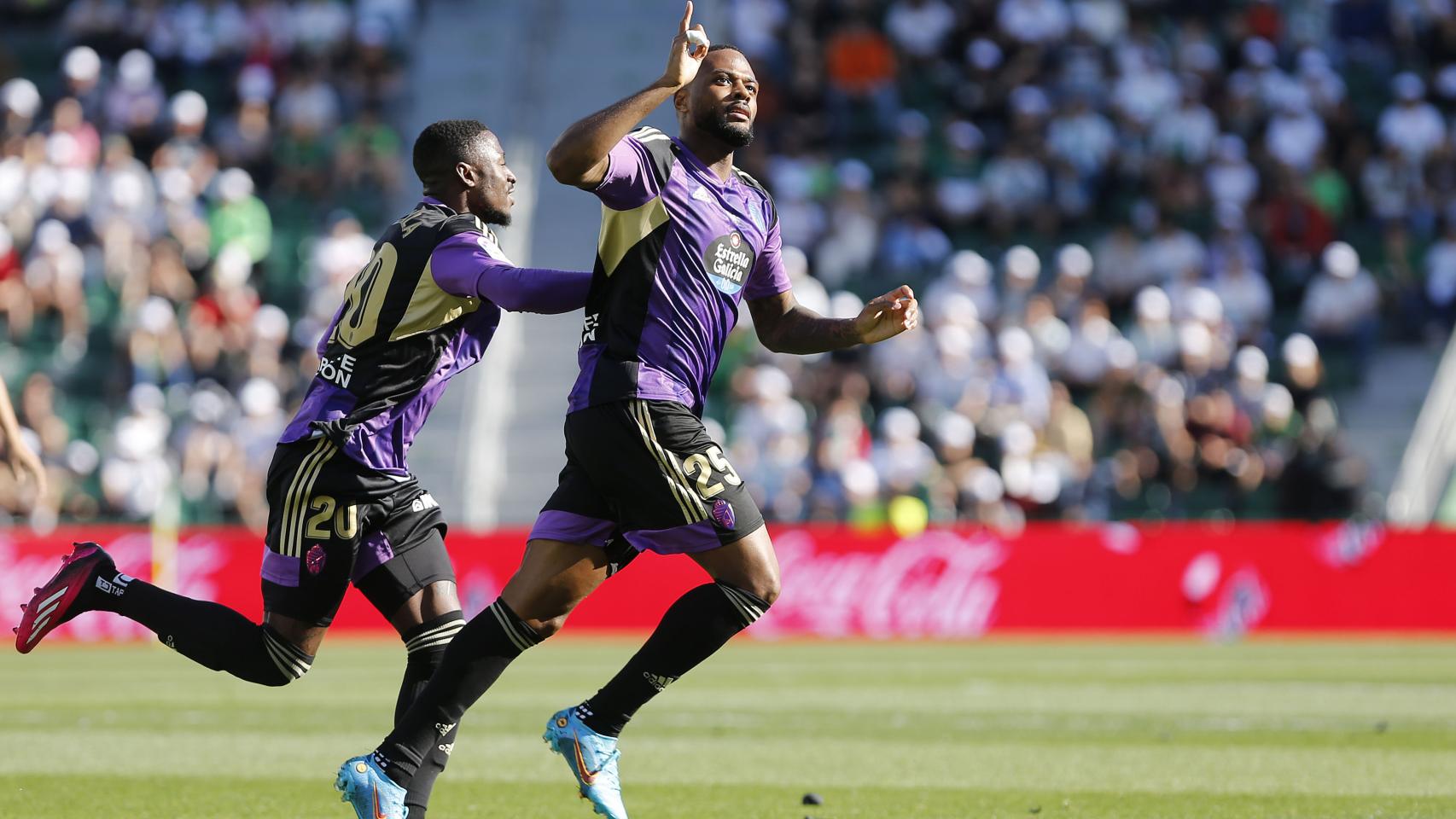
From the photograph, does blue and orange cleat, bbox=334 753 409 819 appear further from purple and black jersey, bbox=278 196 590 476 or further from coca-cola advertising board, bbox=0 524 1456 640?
coca-cola advertising board, bbox=0 524 1456 640

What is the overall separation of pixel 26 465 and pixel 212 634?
38.6 inches

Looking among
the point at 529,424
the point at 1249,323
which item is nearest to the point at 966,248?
the point at 1249,323

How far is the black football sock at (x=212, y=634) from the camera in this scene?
6.71m

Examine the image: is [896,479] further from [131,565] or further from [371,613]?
[131,565]

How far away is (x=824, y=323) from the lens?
22.8ft

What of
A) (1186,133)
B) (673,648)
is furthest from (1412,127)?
(673,648)

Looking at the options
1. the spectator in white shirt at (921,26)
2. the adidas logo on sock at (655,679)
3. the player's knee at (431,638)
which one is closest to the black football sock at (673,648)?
Answer: the adidas logo on sock at (655,679)

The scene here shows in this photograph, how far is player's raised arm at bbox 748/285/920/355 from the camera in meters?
6.61

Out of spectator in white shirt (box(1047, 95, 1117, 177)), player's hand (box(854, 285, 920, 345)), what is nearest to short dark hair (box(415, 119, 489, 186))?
player's hand (box(854, 285, 920, 345))

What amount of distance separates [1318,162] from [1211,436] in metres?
4.56

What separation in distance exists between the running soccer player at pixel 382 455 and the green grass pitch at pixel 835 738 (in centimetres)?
93

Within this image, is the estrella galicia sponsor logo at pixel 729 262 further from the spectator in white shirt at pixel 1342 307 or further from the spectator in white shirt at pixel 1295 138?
the spectator in white shirt at pixel 1295 138

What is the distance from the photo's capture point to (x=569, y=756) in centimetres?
629

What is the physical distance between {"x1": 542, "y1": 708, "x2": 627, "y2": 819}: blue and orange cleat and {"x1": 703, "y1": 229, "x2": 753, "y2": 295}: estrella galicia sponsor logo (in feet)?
4.85
